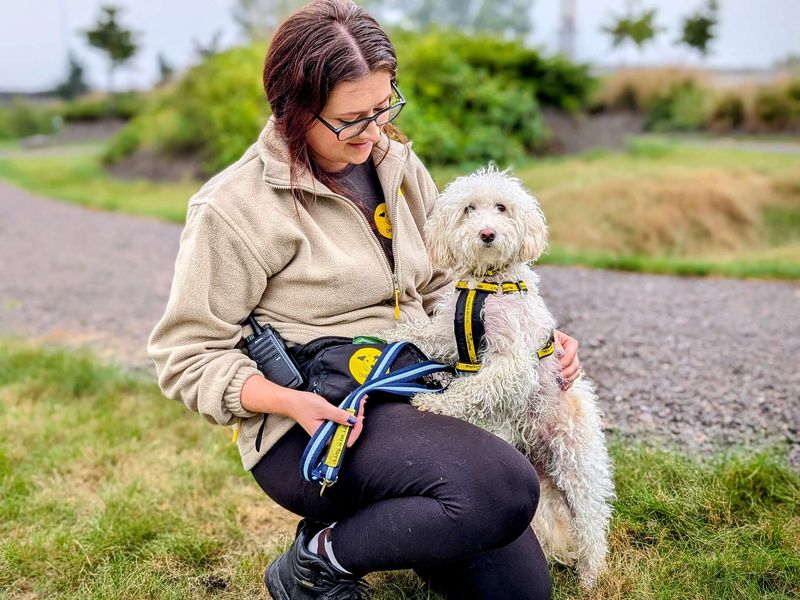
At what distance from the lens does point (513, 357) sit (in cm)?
265

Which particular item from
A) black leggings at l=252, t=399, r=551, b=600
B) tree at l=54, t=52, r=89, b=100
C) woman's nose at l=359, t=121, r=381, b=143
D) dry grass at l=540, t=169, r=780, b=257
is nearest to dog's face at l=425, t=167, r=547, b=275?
woman's nose at l=359, t=121, r=381, b=143

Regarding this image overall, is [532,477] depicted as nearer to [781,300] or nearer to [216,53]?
[781,300]

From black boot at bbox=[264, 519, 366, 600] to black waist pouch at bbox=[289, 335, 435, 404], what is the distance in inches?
20.6

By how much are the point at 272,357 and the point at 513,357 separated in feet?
2.66

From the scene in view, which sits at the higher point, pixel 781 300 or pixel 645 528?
pixel 645 528

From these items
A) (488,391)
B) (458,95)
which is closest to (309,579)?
(488,391)

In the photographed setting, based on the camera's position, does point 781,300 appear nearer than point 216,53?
Yes

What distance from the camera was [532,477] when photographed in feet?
8.06

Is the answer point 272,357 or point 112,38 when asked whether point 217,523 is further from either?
point 112,38

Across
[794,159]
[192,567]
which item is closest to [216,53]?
[794,159]

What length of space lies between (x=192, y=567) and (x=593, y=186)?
902cm

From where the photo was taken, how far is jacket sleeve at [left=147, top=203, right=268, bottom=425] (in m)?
2.56

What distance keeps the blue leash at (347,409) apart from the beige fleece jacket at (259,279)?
0.24m

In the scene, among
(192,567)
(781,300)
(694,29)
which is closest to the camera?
(192,567)
